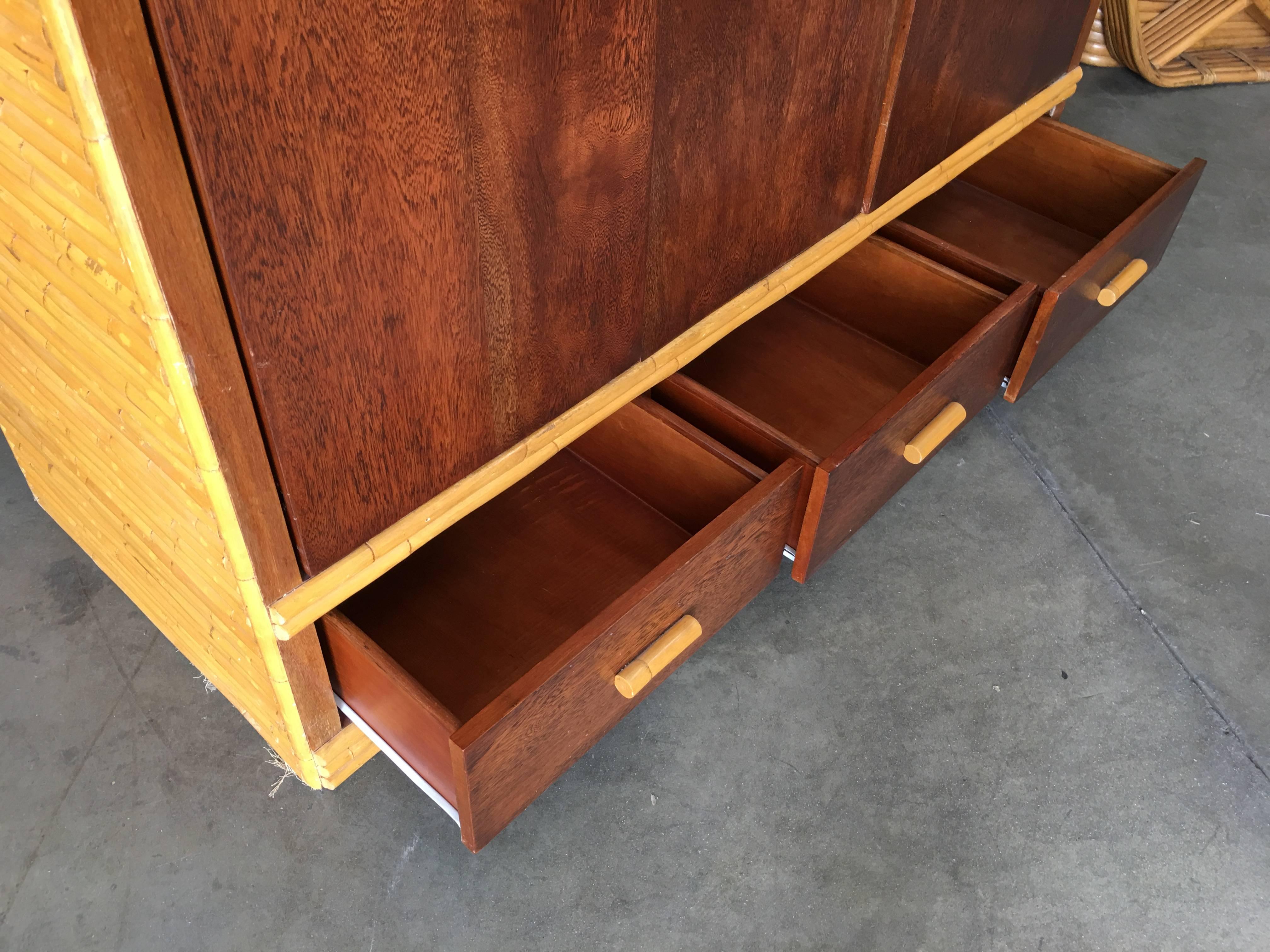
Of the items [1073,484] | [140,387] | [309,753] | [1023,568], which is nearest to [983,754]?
[1023,568]

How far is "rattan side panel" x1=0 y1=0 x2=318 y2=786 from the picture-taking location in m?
0.54

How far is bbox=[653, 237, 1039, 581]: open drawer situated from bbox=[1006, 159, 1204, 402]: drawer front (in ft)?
0.07

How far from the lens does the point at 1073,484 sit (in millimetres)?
1246

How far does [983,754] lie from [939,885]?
0.46 feet

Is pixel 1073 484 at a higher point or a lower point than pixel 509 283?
lower

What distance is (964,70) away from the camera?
108 cm

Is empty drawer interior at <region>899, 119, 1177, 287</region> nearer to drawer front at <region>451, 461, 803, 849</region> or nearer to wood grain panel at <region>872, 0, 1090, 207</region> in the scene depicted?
wood grain panel at <region>872, 0, 1090, 207</region>

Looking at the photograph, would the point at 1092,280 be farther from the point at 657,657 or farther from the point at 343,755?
the point at 343,755

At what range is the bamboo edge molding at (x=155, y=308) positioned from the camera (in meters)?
0.46

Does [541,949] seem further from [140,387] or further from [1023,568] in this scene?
[1023,568]

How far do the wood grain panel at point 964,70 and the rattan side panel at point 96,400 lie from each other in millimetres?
703

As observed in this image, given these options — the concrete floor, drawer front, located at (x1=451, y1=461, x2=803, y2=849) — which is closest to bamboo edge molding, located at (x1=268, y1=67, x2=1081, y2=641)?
drawer front, located at (x1=451, y1=461, x2=803, y2=849)

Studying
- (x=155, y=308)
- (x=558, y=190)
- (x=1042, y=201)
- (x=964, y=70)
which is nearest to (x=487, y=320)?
(x=558, y=190)

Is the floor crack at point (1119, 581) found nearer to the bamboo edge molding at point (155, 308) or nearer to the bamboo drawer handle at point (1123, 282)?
the bamboo drawer handle at point (1123, 282)
